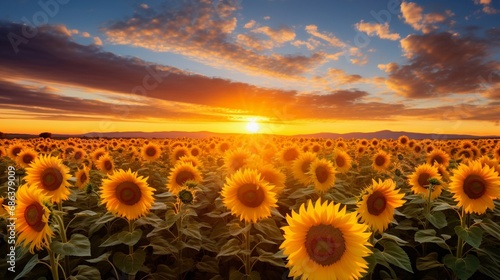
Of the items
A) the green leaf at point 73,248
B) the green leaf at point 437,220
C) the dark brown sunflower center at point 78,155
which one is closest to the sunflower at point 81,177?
the green leaf at point 73,248

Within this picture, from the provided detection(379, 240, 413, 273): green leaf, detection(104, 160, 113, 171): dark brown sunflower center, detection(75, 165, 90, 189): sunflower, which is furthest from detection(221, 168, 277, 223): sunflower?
detection(104, 160, 113, 171): dark brown sunflower center

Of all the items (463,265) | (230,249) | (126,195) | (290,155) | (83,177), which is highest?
(290,155)

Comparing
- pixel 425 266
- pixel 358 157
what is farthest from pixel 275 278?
pixel 358 157

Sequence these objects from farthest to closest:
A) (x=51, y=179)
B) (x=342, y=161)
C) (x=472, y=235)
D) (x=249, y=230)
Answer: (x=342, y=161) < (x=51, y=179) < (x=249, y=230) < (x=472, y=235)

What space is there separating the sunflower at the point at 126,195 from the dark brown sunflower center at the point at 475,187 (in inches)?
188

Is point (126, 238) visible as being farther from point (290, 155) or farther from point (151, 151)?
point (151, 151)

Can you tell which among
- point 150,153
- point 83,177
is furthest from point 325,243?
point 150,153

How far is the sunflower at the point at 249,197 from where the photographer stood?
5164mm

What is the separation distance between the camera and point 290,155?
1132cm

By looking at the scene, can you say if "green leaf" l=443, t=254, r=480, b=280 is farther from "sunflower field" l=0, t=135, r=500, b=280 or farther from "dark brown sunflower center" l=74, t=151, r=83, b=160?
"dark brown sunflower center" l=74, t=151, r=83, b=160

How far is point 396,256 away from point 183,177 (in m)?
4.38

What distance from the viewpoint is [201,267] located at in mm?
5527

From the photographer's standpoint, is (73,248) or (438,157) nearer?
(73,248)

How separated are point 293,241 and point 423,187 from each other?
15.1ft
